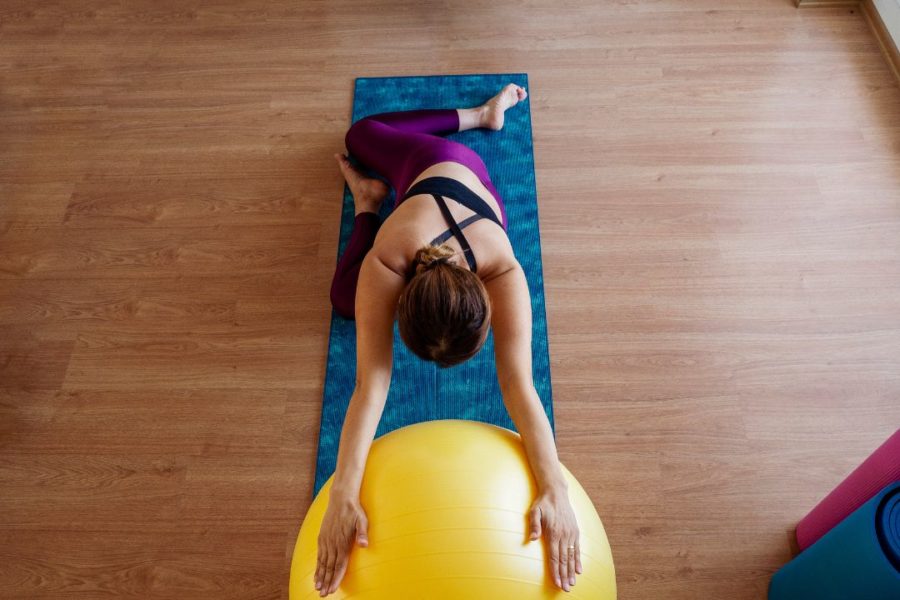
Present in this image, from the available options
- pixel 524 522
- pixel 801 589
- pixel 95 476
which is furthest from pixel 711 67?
pixel 95 476

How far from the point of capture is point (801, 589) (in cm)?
141

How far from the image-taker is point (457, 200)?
1.56m

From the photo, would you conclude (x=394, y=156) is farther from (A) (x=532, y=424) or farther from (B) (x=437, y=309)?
(A) (x=532, y=424)

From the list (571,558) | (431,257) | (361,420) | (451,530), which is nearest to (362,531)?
(451,530)

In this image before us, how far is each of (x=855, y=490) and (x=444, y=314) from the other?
1.07m

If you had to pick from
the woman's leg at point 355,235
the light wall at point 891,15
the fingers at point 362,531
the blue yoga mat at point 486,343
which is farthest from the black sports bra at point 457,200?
the light wall at point 891,15

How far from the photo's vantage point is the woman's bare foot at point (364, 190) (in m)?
2.11

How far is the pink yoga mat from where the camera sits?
1312mm

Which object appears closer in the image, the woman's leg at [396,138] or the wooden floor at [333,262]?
the wooden floor at [333,262]

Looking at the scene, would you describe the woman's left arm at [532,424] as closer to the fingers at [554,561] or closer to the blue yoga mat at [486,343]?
the fingers at [554,561]

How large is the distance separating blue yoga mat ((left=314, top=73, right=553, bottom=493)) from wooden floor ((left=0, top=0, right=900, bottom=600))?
57 mm

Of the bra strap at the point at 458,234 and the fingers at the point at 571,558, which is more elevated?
the bra strap at the point at 458,234

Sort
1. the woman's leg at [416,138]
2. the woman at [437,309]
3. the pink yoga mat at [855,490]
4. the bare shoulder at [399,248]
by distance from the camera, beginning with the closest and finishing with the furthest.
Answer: the woman at [437,309]
the pink yoga mat at [855,490]
the bare shoulder at [399,248]
the woman's leg at [416,138]

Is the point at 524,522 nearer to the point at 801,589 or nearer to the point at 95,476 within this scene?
the point at 801,589
